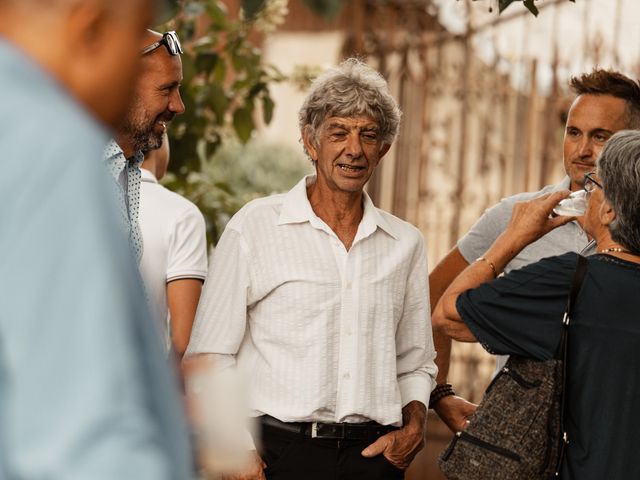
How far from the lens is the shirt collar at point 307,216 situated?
127 inches

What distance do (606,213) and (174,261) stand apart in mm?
1361

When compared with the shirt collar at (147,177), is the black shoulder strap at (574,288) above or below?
below

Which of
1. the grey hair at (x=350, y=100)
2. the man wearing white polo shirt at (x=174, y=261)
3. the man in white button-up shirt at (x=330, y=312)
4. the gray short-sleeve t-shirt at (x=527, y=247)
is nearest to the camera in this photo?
the man in white button-up shirt at (x=330, y=312)

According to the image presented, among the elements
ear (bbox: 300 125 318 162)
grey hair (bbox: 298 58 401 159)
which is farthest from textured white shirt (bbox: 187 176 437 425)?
grey hair (bbox: 298 58 401 159)

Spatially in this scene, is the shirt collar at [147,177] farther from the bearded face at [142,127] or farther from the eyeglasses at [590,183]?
the eyeglasses at [590,183]

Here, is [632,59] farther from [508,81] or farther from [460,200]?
[460,200]

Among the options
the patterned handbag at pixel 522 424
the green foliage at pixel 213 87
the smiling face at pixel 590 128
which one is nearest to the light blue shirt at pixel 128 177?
the patterned handbag at pixel 522 424

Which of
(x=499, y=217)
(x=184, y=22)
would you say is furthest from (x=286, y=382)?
(x=184, y=22)

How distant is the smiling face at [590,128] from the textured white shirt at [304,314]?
2.37 feet

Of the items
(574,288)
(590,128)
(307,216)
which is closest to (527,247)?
(590,128)

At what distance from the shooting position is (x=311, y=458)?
3.05m

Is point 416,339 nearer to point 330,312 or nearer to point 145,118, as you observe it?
point 330,312

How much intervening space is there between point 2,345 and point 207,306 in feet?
7.33

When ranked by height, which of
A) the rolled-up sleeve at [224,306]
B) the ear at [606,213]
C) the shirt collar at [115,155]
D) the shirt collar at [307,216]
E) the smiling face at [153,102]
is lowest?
the rolled-up sleeve at [224,306]
